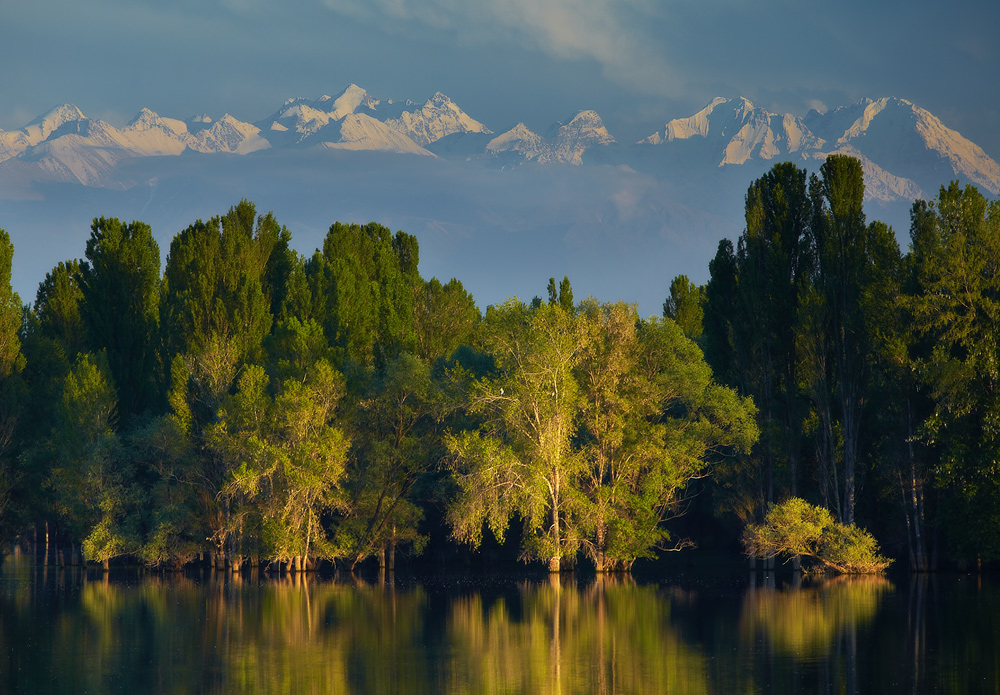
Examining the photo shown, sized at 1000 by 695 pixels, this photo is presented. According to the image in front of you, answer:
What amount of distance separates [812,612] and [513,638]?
11.8m

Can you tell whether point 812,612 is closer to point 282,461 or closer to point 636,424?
point 636,424

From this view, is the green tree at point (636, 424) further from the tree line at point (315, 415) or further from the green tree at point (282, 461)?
the green tree at point (282, 461)

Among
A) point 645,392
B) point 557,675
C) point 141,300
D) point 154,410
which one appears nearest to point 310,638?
point 557,675

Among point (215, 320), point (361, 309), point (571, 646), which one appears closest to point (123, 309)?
point (215, 320)

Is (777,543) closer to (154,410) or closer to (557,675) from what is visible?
(557,675)

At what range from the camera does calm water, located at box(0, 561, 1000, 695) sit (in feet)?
83.6

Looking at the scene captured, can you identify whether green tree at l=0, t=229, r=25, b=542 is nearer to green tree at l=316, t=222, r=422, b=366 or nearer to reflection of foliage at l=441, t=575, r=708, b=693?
green tree at l=316, t=222, r=422, b=366

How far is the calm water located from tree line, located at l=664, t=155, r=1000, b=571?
16.2 feet

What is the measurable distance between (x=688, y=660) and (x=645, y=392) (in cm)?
2752

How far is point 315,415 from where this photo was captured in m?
57.8

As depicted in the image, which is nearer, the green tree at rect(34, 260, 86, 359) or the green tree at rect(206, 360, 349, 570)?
the green tree at rect(206, 360, 349, 570)

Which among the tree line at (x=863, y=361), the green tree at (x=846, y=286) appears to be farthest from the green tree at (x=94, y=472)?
the green tree at (x=846, y=286)

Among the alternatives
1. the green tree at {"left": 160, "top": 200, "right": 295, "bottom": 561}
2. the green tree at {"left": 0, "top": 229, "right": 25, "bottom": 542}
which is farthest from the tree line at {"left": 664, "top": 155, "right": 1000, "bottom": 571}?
the green tree at {"left": 0, "top": 229, "right": 25, "bottom": 542}

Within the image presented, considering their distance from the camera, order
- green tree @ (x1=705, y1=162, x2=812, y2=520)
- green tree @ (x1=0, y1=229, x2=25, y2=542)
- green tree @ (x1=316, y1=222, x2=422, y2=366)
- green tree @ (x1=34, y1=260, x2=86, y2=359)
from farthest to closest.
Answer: green tree @ (x1=34, y1=260, x2=86, y2=359), green tree @ (x1=316, y1=222, x2=422, y2=366), green tree @ (x1=0, y1=229, x2=25, y2=542), green tree @ (x1=705, y1=162, x2=812, y2=520)
